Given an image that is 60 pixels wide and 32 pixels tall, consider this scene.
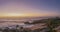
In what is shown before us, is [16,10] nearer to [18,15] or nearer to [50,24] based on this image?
[18,15]

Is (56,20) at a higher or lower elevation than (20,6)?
lower

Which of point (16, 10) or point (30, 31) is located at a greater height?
point (16, 10)

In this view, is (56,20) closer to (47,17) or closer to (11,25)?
(47,17)

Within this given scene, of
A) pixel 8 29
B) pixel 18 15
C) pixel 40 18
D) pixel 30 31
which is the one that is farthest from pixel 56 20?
pixel 8 29

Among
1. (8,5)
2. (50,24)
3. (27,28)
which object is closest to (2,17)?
(8,5)

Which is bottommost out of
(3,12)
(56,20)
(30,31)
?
(30,31)

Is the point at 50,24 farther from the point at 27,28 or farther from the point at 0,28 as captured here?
the point at 0,28

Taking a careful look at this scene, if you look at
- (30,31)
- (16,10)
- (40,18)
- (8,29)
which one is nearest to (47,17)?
(40,18)
